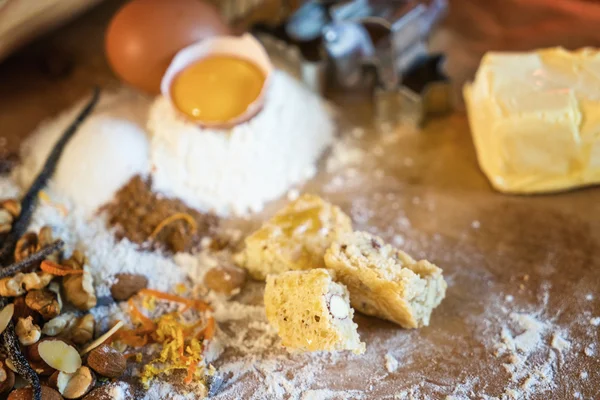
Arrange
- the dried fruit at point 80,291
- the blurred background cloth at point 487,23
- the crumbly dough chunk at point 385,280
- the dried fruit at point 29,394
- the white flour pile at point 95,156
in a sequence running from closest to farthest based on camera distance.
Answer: the dried fruit at point 29,394, the crumbly dough chunk at point 385,280, the dried fruit at point 80,291, the white flour pile at point 95,156, the blurred background cloth at point 487,23

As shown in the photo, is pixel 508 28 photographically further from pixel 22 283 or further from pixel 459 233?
pixel 22 283

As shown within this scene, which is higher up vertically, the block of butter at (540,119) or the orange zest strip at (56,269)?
the orange zest strip at (56,269)

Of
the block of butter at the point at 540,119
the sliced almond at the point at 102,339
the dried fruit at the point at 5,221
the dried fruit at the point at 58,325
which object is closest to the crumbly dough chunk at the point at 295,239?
the sliced almond at the point at 102,339

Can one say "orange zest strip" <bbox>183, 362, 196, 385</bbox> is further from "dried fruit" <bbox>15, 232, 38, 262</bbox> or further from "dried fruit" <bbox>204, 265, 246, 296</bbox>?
"dried fruit" <bbox>15, 232, 38, 262</bbox>

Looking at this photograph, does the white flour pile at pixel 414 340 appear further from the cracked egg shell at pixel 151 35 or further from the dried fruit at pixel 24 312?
the cracked egg shell at pixel 151 35

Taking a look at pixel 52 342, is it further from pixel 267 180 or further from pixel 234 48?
pixel 234 48

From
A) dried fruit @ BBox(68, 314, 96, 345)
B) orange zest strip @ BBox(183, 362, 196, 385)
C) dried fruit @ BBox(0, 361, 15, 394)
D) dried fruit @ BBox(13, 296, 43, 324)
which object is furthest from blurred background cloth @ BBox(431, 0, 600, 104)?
dried fruit @ BBox(0, 361, 15, 394)

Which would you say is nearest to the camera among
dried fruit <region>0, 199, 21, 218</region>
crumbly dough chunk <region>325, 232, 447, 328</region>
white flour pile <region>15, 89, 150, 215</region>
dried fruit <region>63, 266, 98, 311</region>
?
crumbly dough chunk <region>325, 232, 447, 328</region>

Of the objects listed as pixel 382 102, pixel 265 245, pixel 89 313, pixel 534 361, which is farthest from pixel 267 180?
pixel 534 361
